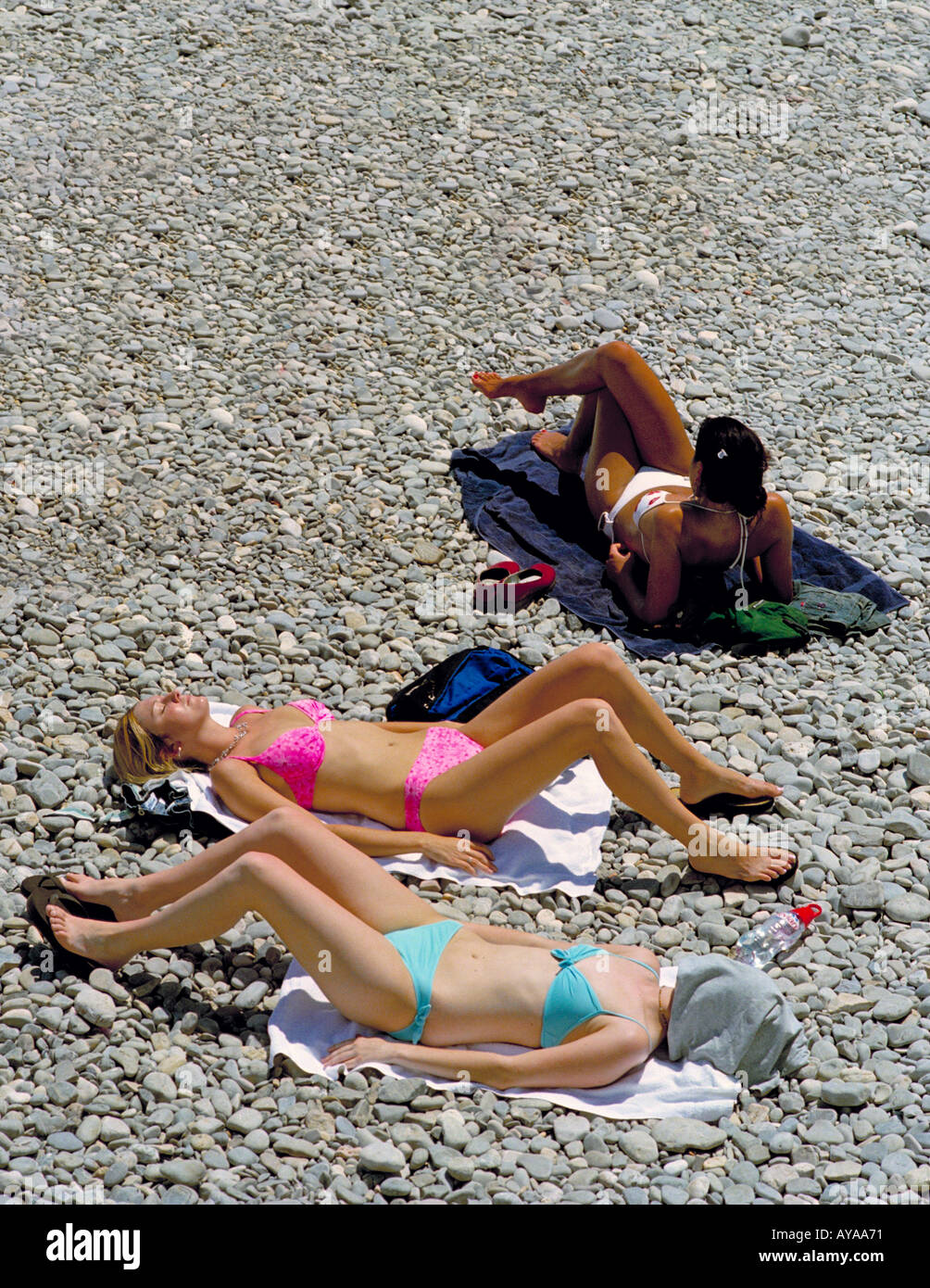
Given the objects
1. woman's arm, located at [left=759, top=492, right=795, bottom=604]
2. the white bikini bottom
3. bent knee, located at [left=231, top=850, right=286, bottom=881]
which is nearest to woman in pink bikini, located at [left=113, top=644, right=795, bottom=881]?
bent knee, located at [left=231, top=850, right=286, bottom=881]

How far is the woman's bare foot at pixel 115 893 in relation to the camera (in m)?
4.23

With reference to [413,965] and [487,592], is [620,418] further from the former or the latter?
[413,965]

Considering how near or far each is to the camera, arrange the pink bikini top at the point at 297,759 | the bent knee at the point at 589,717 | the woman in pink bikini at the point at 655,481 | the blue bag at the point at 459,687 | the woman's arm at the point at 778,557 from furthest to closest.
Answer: the woman's arm at the point at 778,557
the woman in pink bikini at the point at 655,481
the blue bag at the point at 459,687
the pink bikini top at the point at 297,759
the bent knee at the point at 589,717

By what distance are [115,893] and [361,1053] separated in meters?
0.99

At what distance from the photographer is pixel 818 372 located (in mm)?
7746

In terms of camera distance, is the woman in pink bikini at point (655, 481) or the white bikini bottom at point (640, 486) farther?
the white bikini bottom at point (640, 486)

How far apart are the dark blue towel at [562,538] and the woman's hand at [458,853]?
142 cm

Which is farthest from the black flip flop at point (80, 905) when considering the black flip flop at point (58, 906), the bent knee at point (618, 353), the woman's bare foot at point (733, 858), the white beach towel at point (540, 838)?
the bent knee at point (618, 353)

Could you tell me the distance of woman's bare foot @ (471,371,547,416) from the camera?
6.84 metres

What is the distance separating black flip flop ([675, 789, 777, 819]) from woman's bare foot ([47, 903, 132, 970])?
2017mm

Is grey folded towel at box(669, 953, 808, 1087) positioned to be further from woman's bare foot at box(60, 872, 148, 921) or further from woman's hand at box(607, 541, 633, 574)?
woman's hand at box(607, 541, 633, 574)

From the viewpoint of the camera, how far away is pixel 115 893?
424 centimetres

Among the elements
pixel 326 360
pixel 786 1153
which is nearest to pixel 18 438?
pixel 326 360

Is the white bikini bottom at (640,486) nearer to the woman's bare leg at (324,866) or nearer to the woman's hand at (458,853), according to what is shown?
the woman's hand at (458,853)
